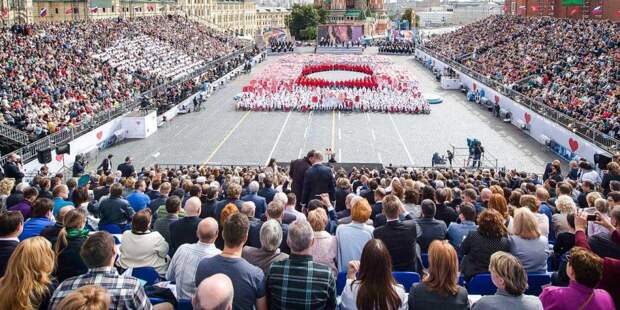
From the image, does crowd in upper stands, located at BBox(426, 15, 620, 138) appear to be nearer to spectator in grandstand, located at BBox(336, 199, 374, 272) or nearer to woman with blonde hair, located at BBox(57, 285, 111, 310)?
spectator in grandstand, located at BBox(336, 199, 374, 272)

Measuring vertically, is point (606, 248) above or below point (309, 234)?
below

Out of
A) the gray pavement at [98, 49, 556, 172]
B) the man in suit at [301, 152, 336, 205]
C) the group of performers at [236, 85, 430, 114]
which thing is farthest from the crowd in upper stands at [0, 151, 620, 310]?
the group of performers at [236, 85, 430, 114]

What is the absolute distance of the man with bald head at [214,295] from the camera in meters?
4.00

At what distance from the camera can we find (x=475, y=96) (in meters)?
40.9

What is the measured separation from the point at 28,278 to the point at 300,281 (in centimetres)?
223

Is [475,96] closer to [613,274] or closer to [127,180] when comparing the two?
[127,180]

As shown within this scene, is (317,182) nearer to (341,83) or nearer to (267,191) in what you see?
(267,191)

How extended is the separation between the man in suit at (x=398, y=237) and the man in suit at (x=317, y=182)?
13.6 feet

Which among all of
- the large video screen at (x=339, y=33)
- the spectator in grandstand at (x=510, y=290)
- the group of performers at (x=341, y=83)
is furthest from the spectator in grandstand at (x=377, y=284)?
the large video screen at (x=339, y=33)

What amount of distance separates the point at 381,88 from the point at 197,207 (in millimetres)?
33711

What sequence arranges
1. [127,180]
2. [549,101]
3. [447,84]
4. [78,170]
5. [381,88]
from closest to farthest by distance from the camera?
1. [127,180]
2. [78,170]
3. [549,101]
4. [381,88]
5. [447,84]

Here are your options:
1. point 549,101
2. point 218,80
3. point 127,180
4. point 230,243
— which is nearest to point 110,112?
point 127,180

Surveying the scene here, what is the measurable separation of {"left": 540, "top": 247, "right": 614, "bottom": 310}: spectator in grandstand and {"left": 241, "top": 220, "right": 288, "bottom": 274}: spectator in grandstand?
97.2 inches

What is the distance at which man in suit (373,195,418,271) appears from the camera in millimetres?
6457
